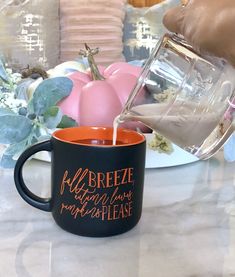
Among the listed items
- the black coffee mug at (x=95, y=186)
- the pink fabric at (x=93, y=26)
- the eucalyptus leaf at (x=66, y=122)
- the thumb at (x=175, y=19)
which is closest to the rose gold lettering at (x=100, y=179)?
the black coffee mug at (x=95, y=186)

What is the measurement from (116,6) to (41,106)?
1.27 metres

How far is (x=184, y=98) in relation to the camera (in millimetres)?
483

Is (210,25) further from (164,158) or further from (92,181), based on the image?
(164,158)

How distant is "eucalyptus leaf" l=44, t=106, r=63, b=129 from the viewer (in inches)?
26.0

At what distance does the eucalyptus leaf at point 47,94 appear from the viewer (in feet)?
2.17

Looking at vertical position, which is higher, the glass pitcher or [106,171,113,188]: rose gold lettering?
the glass pitcher

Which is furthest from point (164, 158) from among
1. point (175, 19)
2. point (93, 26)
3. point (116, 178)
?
point (93, 26)

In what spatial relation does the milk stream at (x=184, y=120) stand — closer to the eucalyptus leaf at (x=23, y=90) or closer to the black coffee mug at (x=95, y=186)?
the black coffee mug at (x=95, y=186)

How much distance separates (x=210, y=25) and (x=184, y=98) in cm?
17

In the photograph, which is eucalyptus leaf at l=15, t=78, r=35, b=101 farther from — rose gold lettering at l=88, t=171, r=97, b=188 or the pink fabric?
the pink fabric

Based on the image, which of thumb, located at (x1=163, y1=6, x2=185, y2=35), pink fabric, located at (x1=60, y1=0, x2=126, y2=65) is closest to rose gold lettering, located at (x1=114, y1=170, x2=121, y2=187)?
thumb, located at (x1=163, y1=6, x2=185, y2=35)

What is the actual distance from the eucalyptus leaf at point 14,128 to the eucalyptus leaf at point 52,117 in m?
0.02

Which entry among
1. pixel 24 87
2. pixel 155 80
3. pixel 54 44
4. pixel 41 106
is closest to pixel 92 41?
pixel 54 44

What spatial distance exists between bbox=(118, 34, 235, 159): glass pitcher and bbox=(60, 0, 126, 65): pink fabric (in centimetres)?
135
